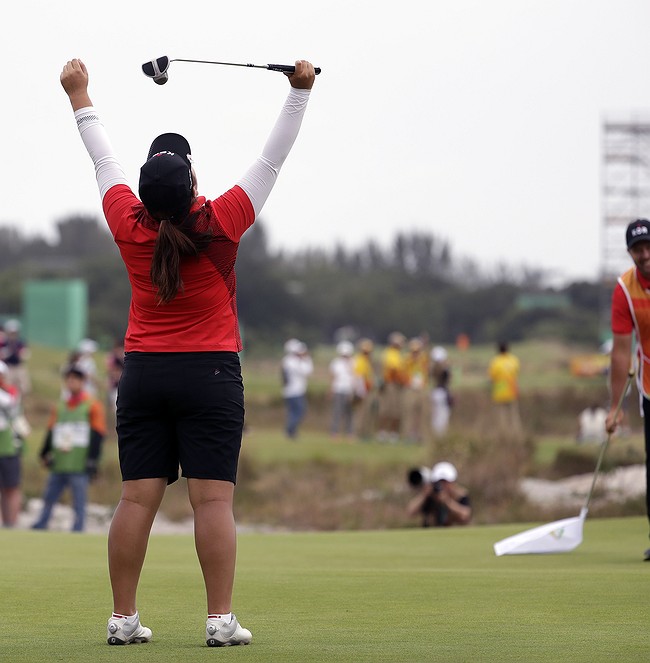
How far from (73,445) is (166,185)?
11.5 meters

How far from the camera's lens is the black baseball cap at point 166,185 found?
562 centimetres

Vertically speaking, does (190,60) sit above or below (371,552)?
above

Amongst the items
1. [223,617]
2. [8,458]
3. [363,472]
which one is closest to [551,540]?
[223,617]

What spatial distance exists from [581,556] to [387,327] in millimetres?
106440

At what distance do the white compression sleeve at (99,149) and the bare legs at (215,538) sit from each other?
1306 millimetres

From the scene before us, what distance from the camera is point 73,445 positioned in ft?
55.0

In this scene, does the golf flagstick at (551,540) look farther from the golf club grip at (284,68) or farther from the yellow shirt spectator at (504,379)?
the yellow shirt spectator at (504,379)

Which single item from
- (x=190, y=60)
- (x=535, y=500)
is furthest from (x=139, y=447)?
(x=535, y=500)

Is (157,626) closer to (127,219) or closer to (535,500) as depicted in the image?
(127,219)

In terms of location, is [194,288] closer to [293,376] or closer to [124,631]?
[124,631]

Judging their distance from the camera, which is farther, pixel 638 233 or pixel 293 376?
pixel 293 376

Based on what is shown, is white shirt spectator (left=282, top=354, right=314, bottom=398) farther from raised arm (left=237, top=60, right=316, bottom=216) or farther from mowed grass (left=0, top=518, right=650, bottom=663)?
raised arm (left=237, top=60, right=316, bottom=216)

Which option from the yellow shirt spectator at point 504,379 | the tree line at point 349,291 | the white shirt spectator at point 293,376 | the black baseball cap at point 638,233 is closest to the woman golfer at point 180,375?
the black baseball cap at point 638,233

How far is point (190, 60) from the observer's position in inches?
240
